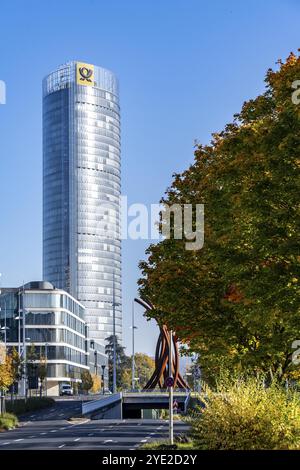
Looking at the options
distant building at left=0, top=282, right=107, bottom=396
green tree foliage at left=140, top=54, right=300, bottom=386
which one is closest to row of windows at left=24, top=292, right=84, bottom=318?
distant building at left=0, top=282, right=107, bottom=396

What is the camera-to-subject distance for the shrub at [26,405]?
89.9 meters

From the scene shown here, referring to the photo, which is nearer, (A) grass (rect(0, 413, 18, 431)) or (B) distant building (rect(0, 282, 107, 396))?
(A) grass (rect(0, 413, 18, 431))

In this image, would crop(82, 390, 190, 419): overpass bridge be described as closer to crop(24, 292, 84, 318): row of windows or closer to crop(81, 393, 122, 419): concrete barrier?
crop(81, 393, 122, 419): concrete barrier

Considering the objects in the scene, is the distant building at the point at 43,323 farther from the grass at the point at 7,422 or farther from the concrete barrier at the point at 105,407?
the grass at the point at 7,422

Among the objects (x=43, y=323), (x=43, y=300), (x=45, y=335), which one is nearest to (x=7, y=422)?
(x=45, y=335)

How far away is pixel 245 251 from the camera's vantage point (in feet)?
100

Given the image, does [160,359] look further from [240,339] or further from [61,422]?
[240,339]

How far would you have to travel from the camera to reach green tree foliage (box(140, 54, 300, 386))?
2592cm

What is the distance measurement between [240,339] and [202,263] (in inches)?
141

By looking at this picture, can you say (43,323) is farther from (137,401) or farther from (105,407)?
(105,407)

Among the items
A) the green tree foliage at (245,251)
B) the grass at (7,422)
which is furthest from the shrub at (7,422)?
the green tree foliage at (245,251)

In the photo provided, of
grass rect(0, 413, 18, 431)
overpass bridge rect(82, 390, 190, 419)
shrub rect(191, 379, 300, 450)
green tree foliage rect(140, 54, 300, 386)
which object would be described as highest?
green tree foliage rect(140, 54, 300, 386)

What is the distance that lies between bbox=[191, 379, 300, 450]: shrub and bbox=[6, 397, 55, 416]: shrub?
62951 millimetres
